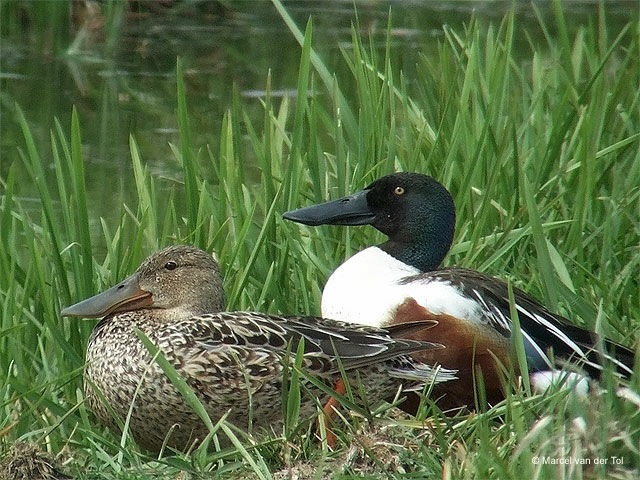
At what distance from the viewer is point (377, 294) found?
12.6 ft

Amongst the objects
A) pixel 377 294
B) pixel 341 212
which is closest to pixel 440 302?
pixel 377 294

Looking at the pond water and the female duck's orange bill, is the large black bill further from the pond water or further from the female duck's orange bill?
the pond water

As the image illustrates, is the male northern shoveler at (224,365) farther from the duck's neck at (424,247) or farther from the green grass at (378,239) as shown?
the duck's neck at (424,247)

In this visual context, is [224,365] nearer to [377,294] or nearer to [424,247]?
[377,294]

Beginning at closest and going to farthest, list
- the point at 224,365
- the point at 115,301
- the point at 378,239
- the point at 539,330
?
the point at 224,365
the point at 539,330
the point at 115,301
the point at 378,239

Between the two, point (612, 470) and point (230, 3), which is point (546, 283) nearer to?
point (612, 470)

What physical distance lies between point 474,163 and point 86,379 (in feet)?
5.44

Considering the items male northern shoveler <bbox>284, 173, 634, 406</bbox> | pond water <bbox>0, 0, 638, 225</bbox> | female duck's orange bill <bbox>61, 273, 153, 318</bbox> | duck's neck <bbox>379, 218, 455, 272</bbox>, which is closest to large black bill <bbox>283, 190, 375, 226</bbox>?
male northern shoveler <bbox>284, 173, 634, 406</bbox>

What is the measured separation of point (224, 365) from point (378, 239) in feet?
4.50

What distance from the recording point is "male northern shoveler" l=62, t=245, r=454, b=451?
11.0ft

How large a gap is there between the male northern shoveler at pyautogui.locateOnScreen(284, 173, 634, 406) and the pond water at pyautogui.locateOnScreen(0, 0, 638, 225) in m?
2.77

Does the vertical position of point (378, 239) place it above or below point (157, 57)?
above

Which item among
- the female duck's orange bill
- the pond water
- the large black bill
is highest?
the large black bill

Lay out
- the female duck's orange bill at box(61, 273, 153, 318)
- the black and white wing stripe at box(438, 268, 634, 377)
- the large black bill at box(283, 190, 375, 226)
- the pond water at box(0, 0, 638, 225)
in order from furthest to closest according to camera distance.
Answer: the pond water at box(0, 0, 638, 225), the large black bill at box(283, 190, 375, 226), the female duck's orange bill at box(61, 273, 153, 318), the black and white wing stripe at box(438, 268, 634, 377)
